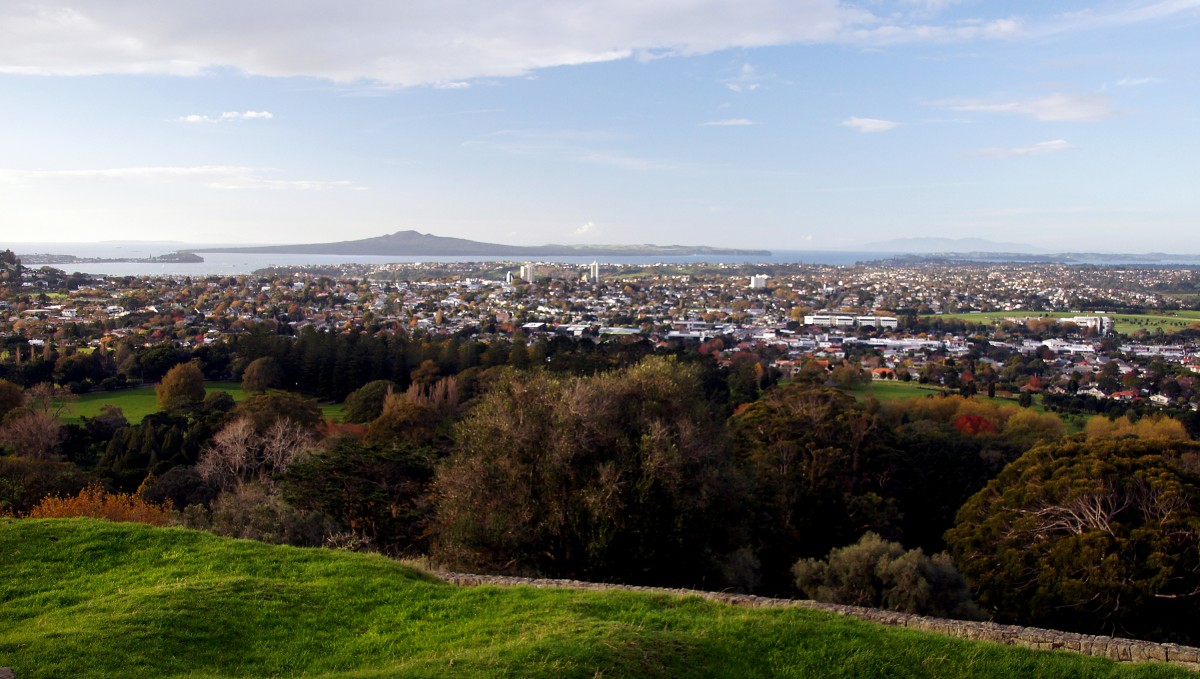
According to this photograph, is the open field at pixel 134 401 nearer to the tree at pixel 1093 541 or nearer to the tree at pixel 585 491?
the tree at pixel 585 491

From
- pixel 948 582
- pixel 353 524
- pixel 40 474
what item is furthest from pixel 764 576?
pixel 40 474

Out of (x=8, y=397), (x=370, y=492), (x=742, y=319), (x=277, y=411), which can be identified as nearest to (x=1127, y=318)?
(x=742, y=319)

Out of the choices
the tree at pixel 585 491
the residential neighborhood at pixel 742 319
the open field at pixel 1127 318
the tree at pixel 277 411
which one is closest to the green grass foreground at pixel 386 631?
the tree at pixel 585 491

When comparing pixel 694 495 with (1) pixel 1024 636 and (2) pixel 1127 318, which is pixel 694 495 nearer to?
(1) pixel 1024 636

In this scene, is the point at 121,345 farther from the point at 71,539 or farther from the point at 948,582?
the point at 948,582

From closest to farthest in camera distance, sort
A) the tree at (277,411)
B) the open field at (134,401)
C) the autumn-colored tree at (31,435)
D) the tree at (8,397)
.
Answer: the autumn-colored tree at (31,435), the tree at (277,411), the tree at (8,397), the open field at (134,401)

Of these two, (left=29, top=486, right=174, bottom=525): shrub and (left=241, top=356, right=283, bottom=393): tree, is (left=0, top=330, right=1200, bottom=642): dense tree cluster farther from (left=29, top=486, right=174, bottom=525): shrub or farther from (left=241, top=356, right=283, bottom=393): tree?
(left=241, top=356, right=283, bottom=393): tree
